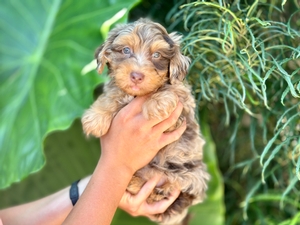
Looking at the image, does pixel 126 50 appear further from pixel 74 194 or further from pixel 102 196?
pixel 74 194

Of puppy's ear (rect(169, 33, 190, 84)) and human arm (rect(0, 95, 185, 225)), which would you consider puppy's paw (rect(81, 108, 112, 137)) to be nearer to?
human arm (rect(0, 95, 185, 225))

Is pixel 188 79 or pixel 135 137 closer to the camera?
→ pixel 135 137

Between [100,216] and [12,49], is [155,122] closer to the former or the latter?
[100,216]

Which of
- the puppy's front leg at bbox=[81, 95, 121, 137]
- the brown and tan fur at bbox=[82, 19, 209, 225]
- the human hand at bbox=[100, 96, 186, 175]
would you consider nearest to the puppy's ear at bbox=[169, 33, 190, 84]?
the brown and tan fur at bbox=[82, 19, 209, 225]

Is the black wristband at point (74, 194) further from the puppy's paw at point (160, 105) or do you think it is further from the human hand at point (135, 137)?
the puppy's paw at point (160, 105)

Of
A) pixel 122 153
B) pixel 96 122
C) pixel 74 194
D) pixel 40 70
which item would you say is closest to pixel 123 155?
pixel 122 153

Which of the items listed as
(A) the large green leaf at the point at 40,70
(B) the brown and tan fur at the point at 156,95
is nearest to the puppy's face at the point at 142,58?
(B) the brown and tan fur at the point at 156,95
